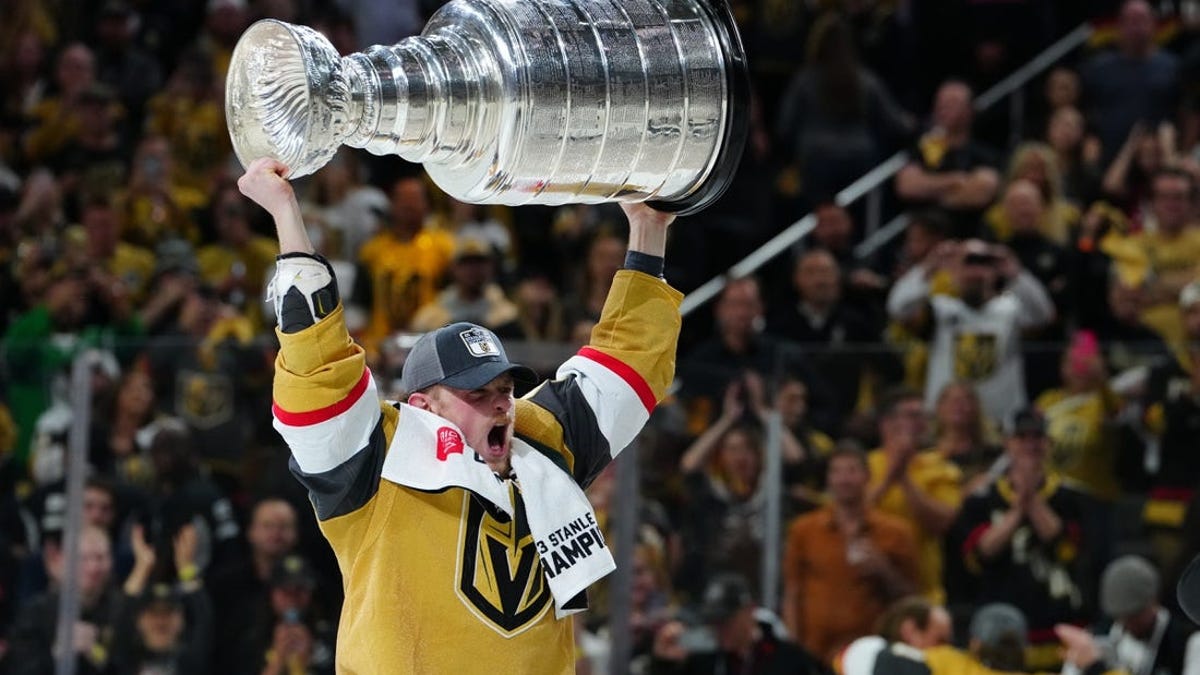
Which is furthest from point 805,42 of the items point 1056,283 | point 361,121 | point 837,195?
point 361,121

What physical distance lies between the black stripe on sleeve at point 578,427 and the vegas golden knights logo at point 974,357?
3.17 m

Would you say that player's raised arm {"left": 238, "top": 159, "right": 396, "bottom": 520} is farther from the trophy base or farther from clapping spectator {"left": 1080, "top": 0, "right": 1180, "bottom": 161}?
clapping spectator {"left": 1080, "top": 0, "right": 1180, "bottom": 161}

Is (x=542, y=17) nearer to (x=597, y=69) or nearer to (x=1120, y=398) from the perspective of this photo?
(x=597, y=69)

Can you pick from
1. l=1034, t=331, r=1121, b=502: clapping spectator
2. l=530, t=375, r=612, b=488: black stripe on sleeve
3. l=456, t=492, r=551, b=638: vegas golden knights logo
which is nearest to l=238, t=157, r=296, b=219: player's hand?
l=456, t=492, r=551, b=638: vegas golden knights logo

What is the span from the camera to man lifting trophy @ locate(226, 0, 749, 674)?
423 centimetres

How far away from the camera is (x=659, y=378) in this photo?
4.94m

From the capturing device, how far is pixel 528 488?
15.1 feet

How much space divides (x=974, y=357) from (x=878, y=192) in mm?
3189

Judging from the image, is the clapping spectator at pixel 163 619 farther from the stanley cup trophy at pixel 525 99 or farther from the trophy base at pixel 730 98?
the trophy base at pixel 730 98

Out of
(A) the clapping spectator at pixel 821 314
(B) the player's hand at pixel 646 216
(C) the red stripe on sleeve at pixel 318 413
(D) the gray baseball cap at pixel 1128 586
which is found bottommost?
(D) the gray baseball cap at pixel 1128 586

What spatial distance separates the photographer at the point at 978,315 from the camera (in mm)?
7746

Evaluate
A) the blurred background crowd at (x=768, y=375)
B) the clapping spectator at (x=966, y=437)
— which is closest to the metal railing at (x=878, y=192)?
the blurred background crowd at (x=768, y=375)

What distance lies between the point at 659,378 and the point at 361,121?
1095 mm

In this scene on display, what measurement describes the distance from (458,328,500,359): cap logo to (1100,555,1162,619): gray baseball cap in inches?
133
